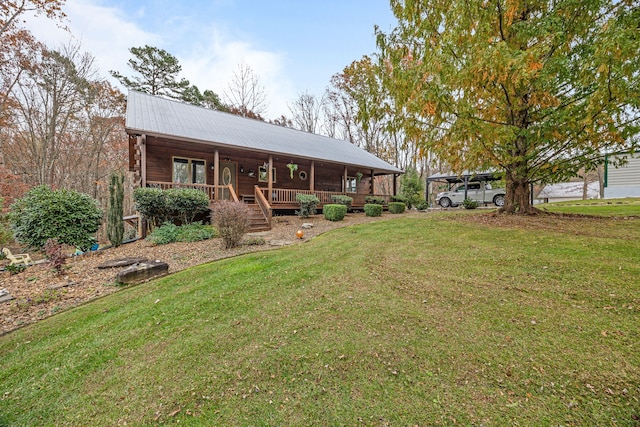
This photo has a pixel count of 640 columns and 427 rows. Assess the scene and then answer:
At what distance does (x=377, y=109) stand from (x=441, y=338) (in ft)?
15.8

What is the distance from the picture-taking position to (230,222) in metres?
6.94

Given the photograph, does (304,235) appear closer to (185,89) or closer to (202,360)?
(202,360)

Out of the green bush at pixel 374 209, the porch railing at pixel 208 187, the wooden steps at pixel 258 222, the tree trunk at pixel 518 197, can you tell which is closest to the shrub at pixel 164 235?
the porch railing at pixel 208 187

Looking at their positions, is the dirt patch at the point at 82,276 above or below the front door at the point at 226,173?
below

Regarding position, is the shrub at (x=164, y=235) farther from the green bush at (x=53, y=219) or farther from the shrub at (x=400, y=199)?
the shrub at (x=400, y=199)

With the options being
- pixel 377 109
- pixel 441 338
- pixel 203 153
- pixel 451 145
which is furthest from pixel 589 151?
pixel 203 153

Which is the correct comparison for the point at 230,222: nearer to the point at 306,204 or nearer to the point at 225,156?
the point at 306,204

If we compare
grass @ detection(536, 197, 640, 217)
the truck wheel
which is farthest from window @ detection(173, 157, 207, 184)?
the truck wheel

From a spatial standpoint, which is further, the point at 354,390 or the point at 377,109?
the point at 377,109

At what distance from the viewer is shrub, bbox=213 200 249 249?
691 cm

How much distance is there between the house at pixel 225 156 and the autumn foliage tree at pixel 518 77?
22.9 feet

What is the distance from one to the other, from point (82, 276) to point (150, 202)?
3625 mm

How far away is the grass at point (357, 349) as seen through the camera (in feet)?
6.16

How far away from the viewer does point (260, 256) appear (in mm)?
5867
